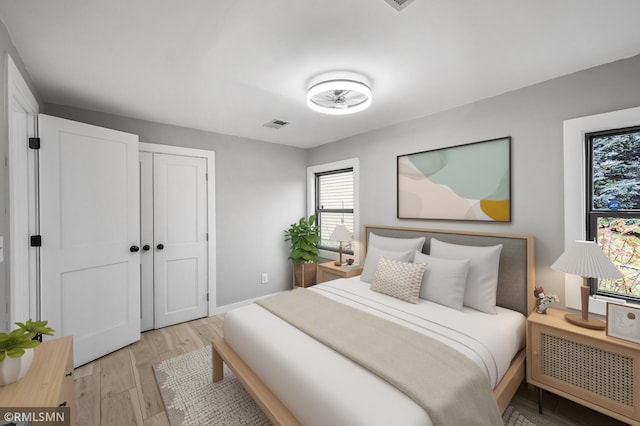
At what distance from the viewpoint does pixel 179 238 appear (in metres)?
3.38

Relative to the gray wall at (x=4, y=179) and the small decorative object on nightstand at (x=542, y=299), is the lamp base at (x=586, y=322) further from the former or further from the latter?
the gray wall at (x=4, y=179)

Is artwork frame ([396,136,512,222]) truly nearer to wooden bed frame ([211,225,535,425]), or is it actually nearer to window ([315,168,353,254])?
wooden bed frame ([211,225,535,425])

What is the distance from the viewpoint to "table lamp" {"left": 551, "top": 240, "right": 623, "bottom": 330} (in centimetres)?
173

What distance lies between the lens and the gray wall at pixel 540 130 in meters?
1.97

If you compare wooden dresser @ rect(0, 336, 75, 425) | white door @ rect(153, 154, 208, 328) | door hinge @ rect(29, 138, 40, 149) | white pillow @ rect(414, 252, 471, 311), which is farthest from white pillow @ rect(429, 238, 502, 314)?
door hinge @ rect(29, 138, 40, 149)

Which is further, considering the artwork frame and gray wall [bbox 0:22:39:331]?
the artwork frame

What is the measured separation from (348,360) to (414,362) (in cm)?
35

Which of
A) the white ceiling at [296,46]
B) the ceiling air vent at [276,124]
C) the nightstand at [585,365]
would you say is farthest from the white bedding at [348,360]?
the ceiling air vent at [276,124]

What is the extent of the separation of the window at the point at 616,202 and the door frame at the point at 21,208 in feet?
12.9

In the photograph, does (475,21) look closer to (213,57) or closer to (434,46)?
(434,46)

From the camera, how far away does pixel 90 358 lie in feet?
8.27

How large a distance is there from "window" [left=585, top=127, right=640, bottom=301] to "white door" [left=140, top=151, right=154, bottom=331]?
4124 millimetres

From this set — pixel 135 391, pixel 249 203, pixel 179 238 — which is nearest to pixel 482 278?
pixel 135 391

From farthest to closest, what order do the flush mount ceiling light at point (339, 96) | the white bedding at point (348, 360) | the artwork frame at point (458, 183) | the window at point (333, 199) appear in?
the window at point (333, 199) → the artwork frame at point (458, 183) → the flush mount ceiling light at point (339, 96) → the white bedding at point (348, 360)
